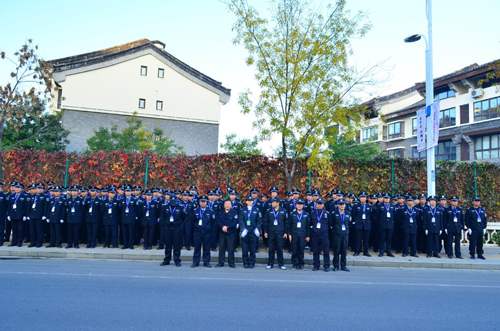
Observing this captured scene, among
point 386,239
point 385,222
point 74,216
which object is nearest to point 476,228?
point 386,239

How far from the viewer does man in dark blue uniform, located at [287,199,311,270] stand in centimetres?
1062

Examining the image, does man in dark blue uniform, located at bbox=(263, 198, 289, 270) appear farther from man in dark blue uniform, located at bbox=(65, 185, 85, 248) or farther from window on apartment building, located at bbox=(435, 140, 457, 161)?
window on apartment building, located at bbox=(435, 140, 457, 161)

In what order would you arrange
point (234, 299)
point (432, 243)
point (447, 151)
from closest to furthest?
point (234, 299) < point (432, 243) < point (447, 151)

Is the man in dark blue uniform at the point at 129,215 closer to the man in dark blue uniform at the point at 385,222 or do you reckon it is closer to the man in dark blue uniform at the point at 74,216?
the man in dark blue uniform at the point at 74,216

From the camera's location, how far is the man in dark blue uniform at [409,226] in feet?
41.4

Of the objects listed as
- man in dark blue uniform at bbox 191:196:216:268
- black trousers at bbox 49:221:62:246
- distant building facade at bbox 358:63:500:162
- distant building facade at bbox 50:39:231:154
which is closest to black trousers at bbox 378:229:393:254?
man in dark blue uniform at bbox 191:196:216:268

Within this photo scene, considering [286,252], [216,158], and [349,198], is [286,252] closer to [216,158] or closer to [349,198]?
[349,198]

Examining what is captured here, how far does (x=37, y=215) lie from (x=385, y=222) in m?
11.8

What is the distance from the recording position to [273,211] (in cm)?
1095

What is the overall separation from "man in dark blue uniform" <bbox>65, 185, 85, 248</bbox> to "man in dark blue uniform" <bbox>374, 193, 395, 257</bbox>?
33.6ft

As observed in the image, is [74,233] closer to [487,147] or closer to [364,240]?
[364,240]

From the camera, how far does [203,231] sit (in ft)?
35.2

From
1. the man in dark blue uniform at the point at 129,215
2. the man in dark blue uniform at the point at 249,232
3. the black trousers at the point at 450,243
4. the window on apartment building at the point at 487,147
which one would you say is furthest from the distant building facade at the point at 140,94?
the window on apartment building at the point at 487,147

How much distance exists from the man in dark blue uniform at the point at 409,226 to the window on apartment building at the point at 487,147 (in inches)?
965
